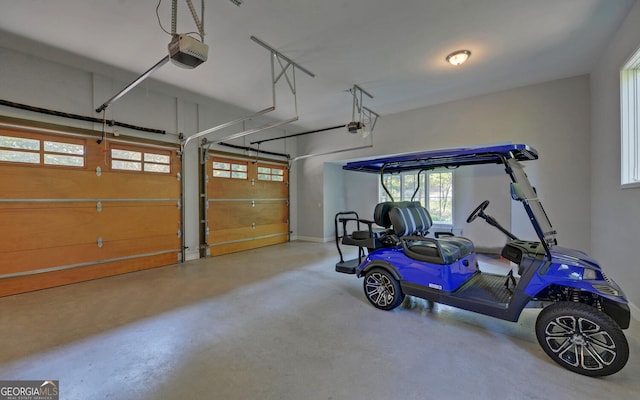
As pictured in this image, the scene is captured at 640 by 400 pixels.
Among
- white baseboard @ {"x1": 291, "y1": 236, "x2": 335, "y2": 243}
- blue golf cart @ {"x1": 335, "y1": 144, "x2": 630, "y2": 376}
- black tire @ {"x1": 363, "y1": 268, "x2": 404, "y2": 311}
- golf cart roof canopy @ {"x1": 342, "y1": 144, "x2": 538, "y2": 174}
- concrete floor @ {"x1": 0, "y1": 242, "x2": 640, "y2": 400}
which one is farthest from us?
white baseboard @ {"x1": 291, "y1": 236, "x2": 335, "y2": 243}

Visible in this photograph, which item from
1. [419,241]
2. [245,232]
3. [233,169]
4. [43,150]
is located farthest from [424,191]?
[43,150]

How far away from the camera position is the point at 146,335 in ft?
8.47

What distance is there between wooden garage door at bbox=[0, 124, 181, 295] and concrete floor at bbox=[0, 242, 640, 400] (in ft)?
1.85

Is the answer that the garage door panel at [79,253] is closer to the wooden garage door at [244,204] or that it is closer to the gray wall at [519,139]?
the wooden garage door at [244,204]

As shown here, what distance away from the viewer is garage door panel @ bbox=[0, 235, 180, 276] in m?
3.73

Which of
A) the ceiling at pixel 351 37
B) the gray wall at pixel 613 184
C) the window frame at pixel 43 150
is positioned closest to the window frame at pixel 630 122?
the gray wall at pixel 613 184

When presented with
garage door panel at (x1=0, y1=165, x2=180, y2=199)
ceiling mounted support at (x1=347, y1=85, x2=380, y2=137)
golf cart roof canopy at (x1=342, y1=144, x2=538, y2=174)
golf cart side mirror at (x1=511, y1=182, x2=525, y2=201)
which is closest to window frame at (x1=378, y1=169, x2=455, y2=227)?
ceiling mounted support at (x1=347, y1=85, x2=380, y2=137)

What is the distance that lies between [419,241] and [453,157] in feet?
3.52

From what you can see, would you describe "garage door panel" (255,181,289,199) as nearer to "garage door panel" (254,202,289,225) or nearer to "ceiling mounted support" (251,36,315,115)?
"garage door panel" (254,202,289,225)

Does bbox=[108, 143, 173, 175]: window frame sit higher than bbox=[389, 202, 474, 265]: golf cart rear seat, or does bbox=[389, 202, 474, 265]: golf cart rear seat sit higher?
bbox=[108, 143, 173, 175]: window frame

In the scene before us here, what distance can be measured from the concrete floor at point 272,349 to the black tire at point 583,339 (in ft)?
0.31

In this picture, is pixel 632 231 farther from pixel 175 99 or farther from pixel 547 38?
pixel 175 99

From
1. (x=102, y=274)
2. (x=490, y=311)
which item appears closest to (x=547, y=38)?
(x=490, y=311)

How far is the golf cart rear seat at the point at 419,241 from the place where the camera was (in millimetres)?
2787
